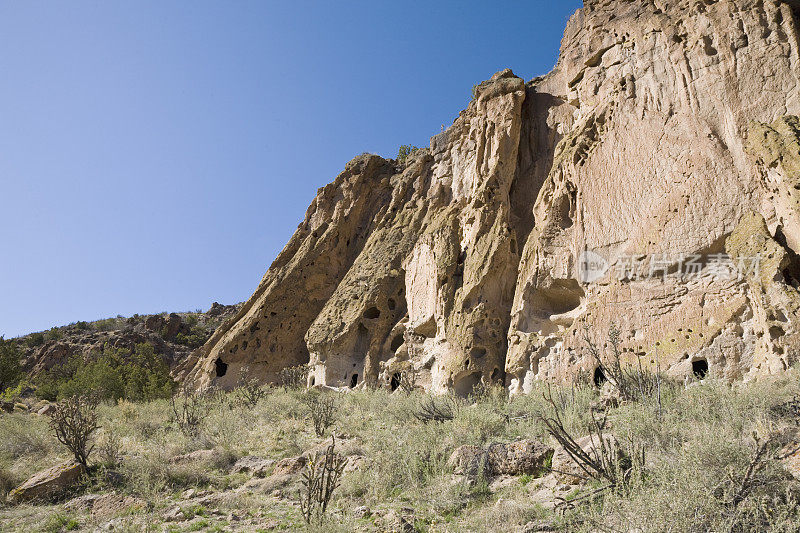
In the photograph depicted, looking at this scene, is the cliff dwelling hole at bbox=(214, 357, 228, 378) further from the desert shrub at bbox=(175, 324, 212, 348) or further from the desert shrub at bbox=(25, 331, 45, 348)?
the desert shrub at bbox=(25, 331, 45, 348)

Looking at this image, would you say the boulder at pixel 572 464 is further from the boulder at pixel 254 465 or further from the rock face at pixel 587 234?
the rock face at pixel 587 234

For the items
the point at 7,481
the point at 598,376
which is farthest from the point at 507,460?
the point at 7,481

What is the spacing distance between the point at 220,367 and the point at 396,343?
7.21 m

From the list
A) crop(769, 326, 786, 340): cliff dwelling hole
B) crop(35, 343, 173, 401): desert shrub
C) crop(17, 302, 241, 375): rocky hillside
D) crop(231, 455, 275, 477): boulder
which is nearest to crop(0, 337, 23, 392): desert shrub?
crop(35, 343, 173, 401): desert shrub

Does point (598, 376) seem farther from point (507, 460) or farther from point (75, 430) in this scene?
point (75, 430)

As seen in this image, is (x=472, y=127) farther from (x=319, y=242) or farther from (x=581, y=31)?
(x=319, y=242)

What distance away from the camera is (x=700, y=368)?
34.5ft

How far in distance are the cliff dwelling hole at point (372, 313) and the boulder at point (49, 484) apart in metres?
11.0

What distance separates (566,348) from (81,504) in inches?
402

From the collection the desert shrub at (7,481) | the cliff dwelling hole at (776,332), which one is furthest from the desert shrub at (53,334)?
the cliff dwelling hole at (776,332)

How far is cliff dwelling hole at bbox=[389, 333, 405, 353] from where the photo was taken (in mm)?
18203

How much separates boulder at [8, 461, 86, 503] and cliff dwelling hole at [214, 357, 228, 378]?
37.6 feet

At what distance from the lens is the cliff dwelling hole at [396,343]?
1820cm

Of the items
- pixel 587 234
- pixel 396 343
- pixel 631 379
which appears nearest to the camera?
pixel 631 379
